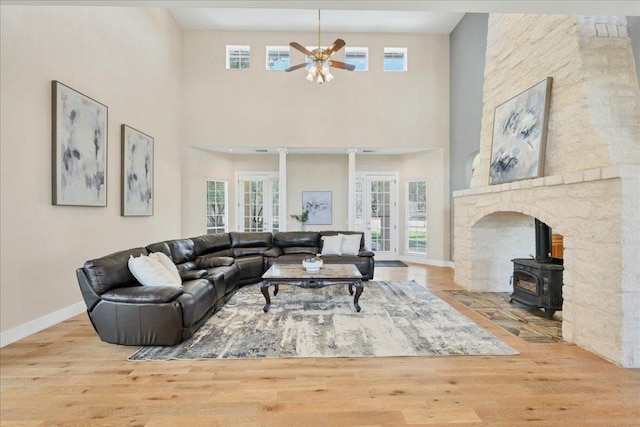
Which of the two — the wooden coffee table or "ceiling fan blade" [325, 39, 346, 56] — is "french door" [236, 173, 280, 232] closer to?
"ceiling fan blade" [325, 39, 346, 56]

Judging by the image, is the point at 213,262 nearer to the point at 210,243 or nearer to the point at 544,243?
the point at 210,243

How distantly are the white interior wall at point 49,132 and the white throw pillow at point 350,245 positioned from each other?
11.9ft

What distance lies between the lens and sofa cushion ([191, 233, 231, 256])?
17.1 feet

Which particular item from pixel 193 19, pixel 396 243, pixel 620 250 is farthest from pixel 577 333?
pixel 193 19

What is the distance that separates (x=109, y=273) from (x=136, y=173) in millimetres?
2850

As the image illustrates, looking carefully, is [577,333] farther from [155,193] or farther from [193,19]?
[193,19]

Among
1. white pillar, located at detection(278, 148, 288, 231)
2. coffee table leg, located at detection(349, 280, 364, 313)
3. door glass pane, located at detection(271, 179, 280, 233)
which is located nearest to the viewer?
coffee table leg, located at detection(349, 280, 364, 313)

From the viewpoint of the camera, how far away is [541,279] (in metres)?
3.77

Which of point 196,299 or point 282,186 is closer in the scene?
point 196,299

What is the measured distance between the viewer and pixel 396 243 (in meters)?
8.55

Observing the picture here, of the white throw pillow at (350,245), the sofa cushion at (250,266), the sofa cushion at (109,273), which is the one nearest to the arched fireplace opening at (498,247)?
the white throw pillow at (350,245)

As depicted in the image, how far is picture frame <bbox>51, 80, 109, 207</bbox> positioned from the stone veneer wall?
552 centimetres

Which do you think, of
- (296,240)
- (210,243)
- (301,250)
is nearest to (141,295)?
(210,243)

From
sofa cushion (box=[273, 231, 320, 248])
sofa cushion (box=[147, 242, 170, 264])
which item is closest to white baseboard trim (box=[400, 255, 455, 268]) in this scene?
sofa cushion (box=[273, 231, 320, 248])
